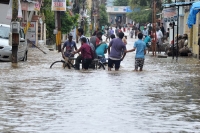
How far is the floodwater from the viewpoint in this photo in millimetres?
10789

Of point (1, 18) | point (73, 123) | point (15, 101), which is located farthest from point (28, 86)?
point (1, 18)

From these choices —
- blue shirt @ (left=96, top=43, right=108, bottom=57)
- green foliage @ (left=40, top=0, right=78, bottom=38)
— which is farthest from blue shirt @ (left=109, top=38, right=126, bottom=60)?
green foliage @ (left=40, top=0, right=78, bottom=38)

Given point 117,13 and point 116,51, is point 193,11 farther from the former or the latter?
point 117,13

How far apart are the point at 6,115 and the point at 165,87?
6.57 meters

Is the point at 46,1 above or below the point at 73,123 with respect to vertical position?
above

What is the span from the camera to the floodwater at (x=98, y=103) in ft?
35.4

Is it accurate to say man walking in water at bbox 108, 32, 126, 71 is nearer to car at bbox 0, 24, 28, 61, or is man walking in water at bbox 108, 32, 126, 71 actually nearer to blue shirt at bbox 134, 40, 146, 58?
blue shirt at bbox 134, 40, 146, 58

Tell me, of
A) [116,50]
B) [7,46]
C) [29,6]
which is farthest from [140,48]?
[29,6]

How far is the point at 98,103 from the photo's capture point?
13.8 meters

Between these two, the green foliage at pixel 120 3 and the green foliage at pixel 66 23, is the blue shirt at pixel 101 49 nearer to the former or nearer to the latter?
the green foliage at pixel 66 23

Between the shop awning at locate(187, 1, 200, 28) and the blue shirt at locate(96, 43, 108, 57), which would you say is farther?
the shop awning at locate(187, 1, 200, 28)

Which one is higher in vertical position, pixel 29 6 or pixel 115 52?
pixel 29 6

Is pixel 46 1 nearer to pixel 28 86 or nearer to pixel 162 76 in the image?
pixel 162 76

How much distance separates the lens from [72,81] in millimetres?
18891
